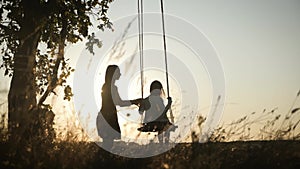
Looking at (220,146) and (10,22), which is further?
(10,22)

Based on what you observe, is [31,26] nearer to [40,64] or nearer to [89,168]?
[40,64]

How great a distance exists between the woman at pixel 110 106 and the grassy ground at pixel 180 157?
45.6 inches

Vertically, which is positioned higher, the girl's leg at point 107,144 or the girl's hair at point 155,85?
the girl's hair at point 155,85

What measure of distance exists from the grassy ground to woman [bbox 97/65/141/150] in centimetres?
116

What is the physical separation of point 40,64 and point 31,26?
103 centimetres

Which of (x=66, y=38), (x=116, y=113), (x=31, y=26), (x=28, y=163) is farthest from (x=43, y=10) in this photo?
(x=28, y=163)

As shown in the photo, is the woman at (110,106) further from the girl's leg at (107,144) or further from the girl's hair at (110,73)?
the girl's leg at (107,144)

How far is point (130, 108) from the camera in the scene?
720 cm

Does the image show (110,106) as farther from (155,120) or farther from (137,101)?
(155,120)

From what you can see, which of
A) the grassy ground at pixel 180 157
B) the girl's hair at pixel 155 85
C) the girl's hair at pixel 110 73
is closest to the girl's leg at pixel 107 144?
the grassy ground at pixel 180 157

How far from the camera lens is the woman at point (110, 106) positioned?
7.11m

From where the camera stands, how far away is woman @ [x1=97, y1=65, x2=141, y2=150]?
23.3 feet

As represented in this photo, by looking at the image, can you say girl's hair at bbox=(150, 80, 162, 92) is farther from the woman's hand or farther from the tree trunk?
the tree trunk

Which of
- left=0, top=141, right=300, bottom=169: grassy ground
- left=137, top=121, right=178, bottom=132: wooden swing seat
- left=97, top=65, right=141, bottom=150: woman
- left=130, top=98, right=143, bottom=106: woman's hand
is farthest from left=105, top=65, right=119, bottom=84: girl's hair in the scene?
left=0, top=141, right=300, bottom=169: grassy ground
